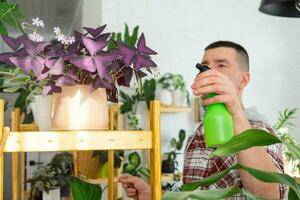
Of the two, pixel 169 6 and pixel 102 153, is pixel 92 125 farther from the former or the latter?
pixel 169 6

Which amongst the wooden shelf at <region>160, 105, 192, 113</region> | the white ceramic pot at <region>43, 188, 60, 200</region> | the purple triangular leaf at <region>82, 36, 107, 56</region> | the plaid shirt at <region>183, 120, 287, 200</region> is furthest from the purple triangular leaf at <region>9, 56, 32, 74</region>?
the wooden shelf at <region>160, 105, 192, 113</region>

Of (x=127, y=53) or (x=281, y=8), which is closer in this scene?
(x=127, y=53)

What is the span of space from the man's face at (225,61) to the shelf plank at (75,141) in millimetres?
887

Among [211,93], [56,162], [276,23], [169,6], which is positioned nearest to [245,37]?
[276,23]

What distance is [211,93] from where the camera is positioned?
2.64 feet

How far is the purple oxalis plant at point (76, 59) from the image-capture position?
0.75 meters

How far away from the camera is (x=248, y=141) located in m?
0.48

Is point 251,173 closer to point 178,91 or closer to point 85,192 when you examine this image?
point 85,192

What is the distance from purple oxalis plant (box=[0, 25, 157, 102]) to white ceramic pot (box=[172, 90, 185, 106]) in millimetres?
2485

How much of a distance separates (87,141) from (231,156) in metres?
0.70

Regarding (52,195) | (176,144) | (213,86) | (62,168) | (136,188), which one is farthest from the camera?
(176,144)

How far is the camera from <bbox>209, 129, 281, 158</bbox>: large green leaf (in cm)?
47

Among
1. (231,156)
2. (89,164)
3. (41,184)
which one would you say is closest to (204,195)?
(231,156)

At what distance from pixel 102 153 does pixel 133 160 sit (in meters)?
0.33
